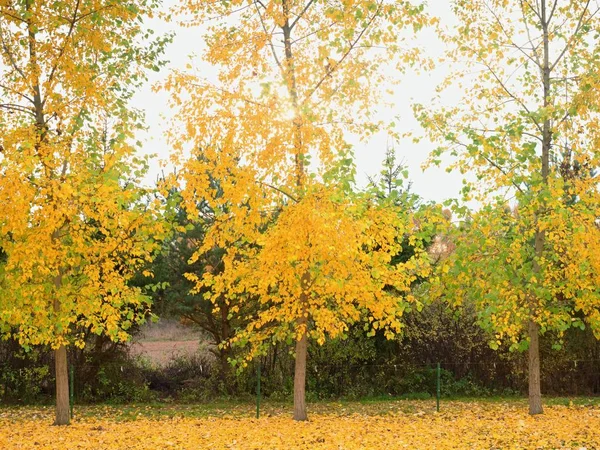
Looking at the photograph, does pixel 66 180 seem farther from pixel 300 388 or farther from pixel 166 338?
pixel 166 338

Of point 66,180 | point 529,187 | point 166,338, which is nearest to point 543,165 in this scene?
point 529,187

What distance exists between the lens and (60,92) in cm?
1318

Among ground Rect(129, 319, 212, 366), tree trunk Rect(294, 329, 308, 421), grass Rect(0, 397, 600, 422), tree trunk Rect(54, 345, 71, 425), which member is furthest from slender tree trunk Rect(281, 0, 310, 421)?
ground Rect(129, 319, 212, 366)

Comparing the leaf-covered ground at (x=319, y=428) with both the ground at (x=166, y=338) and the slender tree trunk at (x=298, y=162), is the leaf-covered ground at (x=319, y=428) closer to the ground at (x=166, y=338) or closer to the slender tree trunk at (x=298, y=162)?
the slender tree trunk at (x=298, y=162)

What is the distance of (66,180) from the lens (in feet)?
39.1

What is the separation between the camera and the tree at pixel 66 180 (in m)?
11.8

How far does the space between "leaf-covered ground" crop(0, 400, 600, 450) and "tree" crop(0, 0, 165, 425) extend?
1.61 metres

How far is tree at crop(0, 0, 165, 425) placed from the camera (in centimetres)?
1180

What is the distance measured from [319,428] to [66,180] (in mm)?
6060

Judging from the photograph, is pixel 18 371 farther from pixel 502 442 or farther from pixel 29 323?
pixel 502 442

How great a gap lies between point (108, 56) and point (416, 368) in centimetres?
1079

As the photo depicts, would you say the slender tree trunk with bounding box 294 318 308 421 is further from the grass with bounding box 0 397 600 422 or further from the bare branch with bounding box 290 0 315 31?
the bare branch with bounding box 290 0 315 31

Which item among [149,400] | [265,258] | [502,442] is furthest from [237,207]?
[149,400]

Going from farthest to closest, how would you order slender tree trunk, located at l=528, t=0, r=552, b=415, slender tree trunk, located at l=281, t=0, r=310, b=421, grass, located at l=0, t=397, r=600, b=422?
grass, located at l=0, t=397, r=600, b=422, slender tree trunk, located at l=528, t=0, r=552, b=415, slender tree trunk, located at l=281, t=0, r=310, b=421
